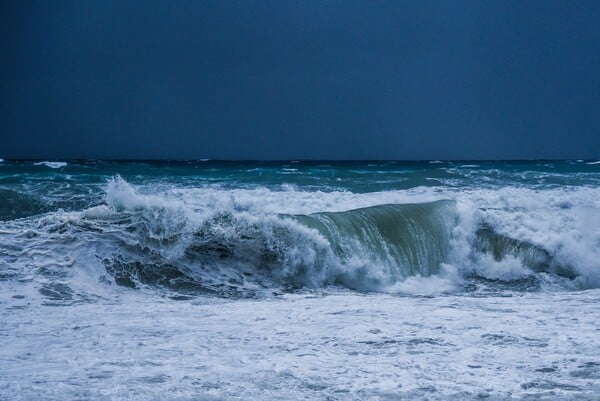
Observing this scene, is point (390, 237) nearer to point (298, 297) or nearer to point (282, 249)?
point (282, 249)

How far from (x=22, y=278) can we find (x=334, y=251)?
3289 mm

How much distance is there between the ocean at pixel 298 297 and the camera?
3.61 meters

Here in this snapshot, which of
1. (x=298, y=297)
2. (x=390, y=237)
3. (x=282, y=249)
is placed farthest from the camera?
(x=390, y=237)

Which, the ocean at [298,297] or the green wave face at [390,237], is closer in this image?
the ocean at [298,297]

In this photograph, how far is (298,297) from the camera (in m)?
6.36

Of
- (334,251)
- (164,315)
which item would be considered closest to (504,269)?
(334,251)

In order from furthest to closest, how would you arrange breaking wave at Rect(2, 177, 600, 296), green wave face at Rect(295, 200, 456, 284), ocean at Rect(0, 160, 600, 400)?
green wave face at Rect(295, 200, 456, 284) < breaking wave at Rect(2, 177, 600, 296) < ocean at Rect(0, 160, 600, 400)

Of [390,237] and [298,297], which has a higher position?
[390,237]

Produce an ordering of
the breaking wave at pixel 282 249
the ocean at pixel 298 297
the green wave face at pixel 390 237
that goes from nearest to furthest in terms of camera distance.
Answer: the ocean at pixel 298 297 → the breaking wave at pixel 282 249 → the green wave face at pixel 390 237

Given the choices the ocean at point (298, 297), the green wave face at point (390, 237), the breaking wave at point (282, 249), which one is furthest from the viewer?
the green wave face at point (390, 237)

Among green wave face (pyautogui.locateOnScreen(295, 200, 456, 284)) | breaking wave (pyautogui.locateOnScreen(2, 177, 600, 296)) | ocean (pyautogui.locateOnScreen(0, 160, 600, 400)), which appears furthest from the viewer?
green wave face (pyautogui.locateOnScreen(295, 200, 456, 284))

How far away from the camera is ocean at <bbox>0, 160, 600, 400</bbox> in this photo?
3.61 meters

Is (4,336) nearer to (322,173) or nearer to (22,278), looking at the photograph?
(22,278)

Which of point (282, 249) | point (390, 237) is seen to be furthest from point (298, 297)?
point (390, 237)
